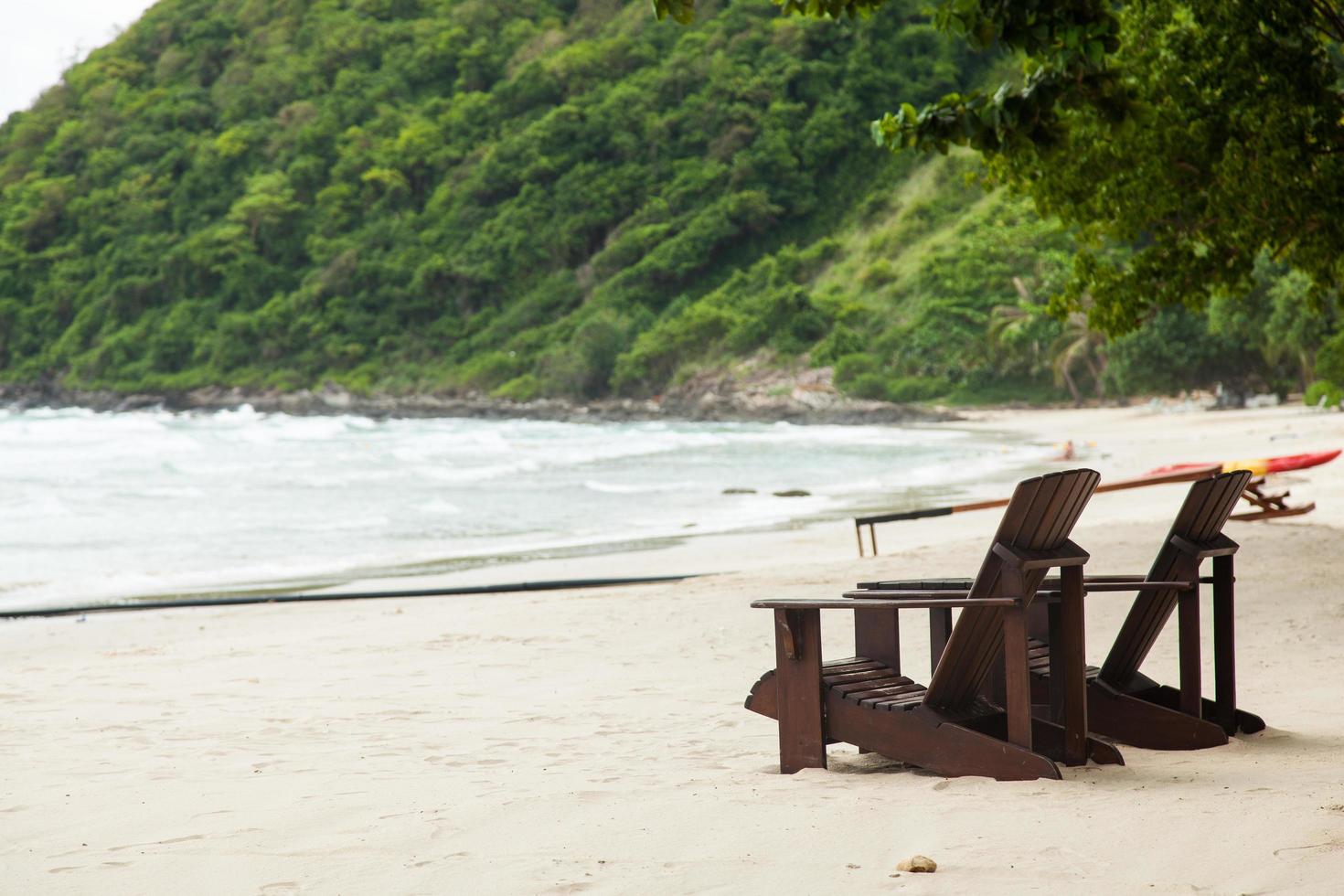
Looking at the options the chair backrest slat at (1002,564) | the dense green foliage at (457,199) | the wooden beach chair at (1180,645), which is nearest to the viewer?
the chair backrest slat at (1002,564)

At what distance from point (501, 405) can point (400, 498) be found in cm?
5181

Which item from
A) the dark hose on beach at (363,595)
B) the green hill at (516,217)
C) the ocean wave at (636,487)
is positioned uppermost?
the green hill at (516,217)

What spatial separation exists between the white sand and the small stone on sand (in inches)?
1.9

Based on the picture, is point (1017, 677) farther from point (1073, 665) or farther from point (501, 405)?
point (501, 405)

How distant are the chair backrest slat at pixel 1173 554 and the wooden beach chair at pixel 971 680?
0.43 meters

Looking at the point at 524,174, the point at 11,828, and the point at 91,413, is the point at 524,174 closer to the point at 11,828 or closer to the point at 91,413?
the point at 91,413

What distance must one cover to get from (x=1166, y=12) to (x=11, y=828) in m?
9.02

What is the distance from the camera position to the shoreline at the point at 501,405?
57.0 m

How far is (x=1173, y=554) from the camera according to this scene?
160 inches

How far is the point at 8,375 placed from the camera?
320 feet

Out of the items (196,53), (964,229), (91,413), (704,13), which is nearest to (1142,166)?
(964,229)

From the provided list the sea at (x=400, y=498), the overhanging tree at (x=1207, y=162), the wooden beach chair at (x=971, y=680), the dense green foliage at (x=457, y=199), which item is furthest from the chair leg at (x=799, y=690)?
the dense green foliage at (x=457, y=199)

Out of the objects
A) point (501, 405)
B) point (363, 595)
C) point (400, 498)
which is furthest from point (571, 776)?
point (501, 405)

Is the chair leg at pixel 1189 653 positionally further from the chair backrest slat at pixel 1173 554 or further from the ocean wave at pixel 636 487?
the ocean wave at pixel 636 487
